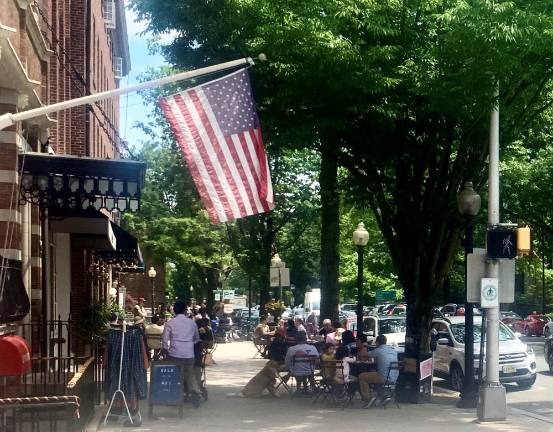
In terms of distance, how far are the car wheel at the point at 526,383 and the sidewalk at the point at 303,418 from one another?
3.66 metres

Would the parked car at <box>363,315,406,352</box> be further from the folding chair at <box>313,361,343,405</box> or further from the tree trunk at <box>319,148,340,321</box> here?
the folding chair at <box>313,361,343,405</box>

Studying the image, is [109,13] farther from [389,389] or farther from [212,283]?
[389,389]

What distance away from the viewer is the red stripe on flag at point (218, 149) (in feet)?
Result: 33.5

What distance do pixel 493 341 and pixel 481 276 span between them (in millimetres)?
1069

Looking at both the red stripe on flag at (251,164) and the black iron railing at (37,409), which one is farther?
the red stripe on flag at (251,164)

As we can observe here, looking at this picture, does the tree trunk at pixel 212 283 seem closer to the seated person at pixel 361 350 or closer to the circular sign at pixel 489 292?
the seated person at pixel 361 350

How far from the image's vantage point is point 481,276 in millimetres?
14805

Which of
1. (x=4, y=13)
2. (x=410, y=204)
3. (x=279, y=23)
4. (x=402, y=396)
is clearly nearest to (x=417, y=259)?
(x=410, y=204)

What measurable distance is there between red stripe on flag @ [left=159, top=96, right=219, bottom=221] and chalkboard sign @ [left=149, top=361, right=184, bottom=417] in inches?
188

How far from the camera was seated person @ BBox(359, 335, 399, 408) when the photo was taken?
16.0 m

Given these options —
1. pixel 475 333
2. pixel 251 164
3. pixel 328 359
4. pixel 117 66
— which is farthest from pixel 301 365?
pixel 117 66

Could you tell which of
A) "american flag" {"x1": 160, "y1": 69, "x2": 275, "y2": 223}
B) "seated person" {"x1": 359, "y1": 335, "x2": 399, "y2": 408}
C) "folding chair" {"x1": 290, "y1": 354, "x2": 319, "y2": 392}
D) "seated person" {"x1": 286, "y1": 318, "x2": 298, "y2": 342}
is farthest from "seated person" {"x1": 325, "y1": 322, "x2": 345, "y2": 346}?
"american flag" {"x1": 160, "y1": 69, "x2": 275, "y2": 223}

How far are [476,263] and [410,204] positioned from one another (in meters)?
3.57

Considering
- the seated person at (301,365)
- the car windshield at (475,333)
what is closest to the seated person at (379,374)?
the seated person at (301,365)
